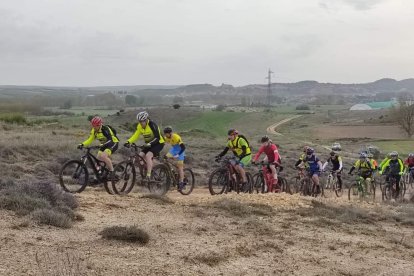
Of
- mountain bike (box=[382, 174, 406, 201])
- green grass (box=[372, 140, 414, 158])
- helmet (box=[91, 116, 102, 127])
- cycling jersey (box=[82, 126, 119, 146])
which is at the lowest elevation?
green grass (box=[372, 140, 414, 158])

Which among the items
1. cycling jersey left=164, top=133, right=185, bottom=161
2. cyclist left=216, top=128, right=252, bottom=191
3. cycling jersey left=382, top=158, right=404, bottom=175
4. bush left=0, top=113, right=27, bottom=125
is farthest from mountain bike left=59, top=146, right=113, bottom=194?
bush left=0, top=113, right=27, bottom=125

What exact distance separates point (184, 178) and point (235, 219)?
13.3ft

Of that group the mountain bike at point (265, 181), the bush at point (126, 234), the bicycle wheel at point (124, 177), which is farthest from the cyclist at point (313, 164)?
the bush at point (126, 234)

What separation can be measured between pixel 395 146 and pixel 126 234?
57873mm

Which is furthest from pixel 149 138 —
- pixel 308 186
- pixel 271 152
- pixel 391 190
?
pixel 391 190

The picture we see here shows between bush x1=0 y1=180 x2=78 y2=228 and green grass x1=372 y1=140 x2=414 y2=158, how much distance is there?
1880 inches

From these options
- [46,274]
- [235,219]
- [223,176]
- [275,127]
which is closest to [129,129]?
[275,127]

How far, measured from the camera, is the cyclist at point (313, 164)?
17.6 metres

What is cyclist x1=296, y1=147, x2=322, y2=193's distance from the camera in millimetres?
17641

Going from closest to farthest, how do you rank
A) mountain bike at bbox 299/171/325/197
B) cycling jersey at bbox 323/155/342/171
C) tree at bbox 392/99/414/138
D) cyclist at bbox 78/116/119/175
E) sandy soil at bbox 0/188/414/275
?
1. sandy soil at bbox 0/188/414/275
2. cyclist at bbox 78/116/119/175
3. mountain bike at bbox 299/171/325/197
4. cycling jersey at bbox 323/155/342/171
5. tree at bbox 392/99/414/138

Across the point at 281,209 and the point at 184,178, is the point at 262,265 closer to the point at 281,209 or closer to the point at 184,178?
the point at 281,209

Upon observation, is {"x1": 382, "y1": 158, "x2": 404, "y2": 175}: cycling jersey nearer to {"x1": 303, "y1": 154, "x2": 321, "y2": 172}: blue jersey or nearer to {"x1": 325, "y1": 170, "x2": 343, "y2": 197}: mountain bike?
{"x1": 325, "y1": 170, "x2": 343, "y2": 197}: mountain bike

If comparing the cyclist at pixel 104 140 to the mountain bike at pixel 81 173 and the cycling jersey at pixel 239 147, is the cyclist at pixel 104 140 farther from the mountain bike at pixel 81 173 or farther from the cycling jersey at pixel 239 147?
the cycling jersey at pixel 239 147

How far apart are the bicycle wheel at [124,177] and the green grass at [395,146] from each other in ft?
148
